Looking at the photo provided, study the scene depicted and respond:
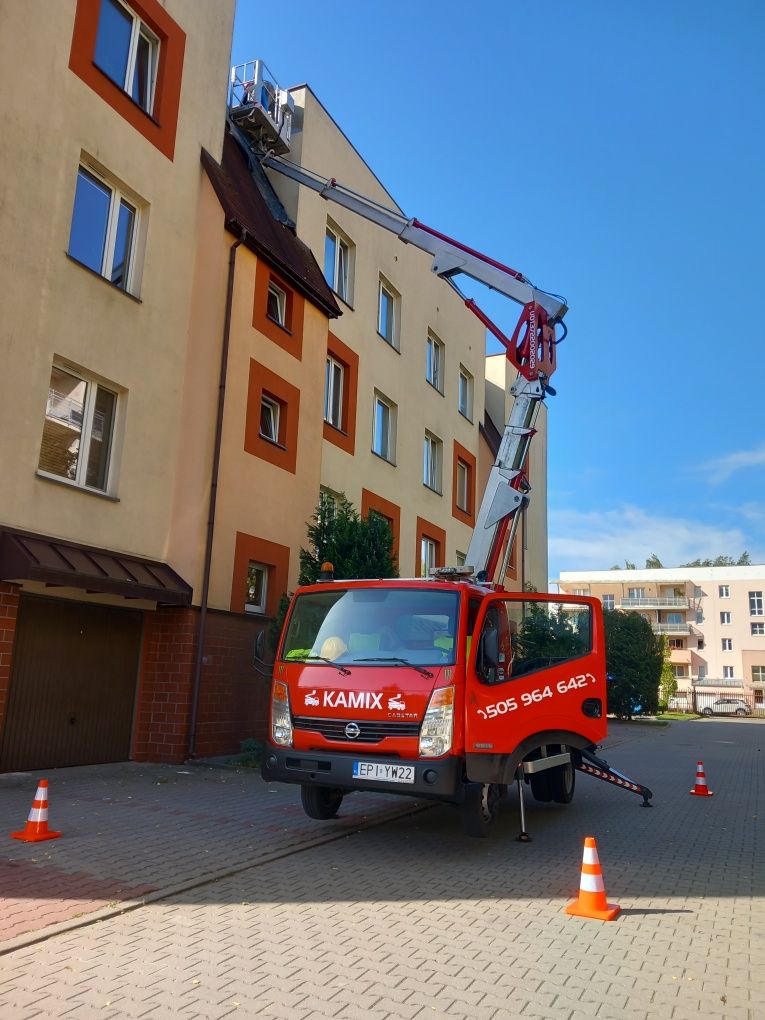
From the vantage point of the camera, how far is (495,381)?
104 feet

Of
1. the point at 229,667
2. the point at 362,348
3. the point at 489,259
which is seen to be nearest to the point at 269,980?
the point at 229,667

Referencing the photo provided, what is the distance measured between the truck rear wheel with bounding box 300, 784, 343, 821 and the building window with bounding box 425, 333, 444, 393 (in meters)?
16.8

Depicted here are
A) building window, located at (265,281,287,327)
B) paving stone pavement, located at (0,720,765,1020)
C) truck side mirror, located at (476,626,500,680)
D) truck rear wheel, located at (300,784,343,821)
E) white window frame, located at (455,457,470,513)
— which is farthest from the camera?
white window frame, located at (455,457,470,513)

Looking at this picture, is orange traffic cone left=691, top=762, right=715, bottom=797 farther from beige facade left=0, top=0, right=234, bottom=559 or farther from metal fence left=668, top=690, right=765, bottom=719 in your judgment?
metal fence left=668, top=690, right=765, bottom=719

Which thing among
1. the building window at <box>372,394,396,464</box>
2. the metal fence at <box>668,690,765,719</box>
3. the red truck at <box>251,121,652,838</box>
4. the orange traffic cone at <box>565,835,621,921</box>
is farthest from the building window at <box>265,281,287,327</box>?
the metal fence at <box>668,690,765,719</box>

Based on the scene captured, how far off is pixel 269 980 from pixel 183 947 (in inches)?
27.2

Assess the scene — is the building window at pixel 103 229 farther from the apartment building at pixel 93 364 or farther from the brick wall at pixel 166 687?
the brick wall at pixel 166 687

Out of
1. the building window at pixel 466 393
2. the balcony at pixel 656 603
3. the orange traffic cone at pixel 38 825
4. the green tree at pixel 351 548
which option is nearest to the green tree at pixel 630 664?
the building window at pixel 466 393

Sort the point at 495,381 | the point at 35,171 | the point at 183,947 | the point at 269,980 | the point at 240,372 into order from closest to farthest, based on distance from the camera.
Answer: the point at 269,980 → the point at 183,947 → the point at 35,171 → the point at 240,372 → the point at 495,381

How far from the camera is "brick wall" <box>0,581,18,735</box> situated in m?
9.72

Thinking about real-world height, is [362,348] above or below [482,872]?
above

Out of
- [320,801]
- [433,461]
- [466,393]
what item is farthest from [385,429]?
[320,801]

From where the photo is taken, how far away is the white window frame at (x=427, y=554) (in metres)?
22.5

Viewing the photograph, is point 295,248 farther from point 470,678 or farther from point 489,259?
point 470,678
